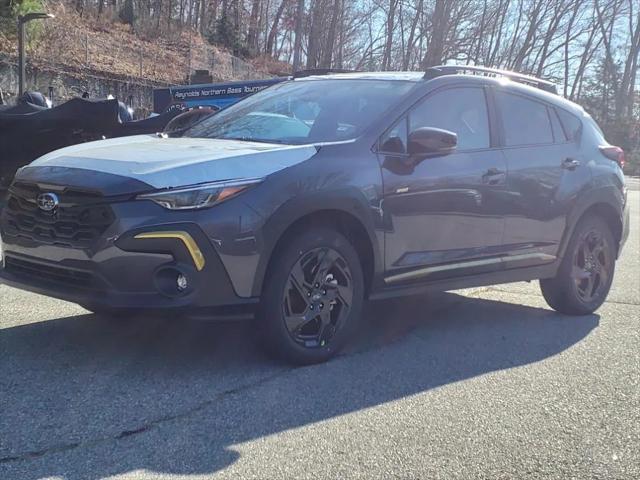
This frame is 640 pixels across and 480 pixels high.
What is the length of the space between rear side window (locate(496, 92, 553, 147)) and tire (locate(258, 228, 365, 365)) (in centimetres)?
187

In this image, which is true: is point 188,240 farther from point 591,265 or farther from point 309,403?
point 591,265

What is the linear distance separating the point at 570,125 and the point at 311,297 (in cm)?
316

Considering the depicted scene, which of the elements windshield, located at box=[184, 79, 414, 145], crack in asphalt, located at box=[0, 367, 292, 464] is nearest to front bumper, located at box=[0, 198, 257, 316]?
crack in asphalt, located at box=[0, 367, 292, 464]

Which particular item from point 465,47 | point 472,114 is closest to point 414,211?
point 472,114

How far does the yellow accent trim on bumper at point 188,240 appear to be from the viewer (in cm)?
379

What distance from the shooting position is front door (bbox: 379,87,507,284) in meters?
4.76

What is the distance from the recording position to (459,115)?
5383 mm

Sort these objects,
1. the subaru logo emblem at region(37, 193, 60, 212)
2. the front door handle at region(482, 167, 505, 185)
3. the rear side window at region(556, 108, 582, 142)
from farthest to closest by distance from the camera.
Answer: the rear side window at region(556, 108, 582, 142), the front door handle at region(482, 167, 505, 185), the subaru logo emblem at region(37, 193, 60, 212)

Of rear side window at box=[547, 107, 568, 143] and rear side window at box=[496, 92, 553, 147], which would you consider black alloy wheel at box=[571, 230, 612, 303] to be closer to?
rear side window at box=[547, 107, 568, 143]

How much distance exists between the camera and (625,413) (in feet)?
13.6

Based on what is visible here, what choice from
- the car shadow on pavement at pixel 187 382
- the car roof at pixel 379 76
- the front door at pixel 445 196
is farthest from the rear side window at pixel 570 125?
the car shadow on pavement at pixel 187 382

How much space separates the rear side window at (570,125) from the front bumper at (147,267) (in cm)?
356

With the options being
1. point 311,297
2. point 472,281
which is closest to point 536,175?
point 472,281

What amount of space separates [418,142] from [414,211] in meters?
0.44
